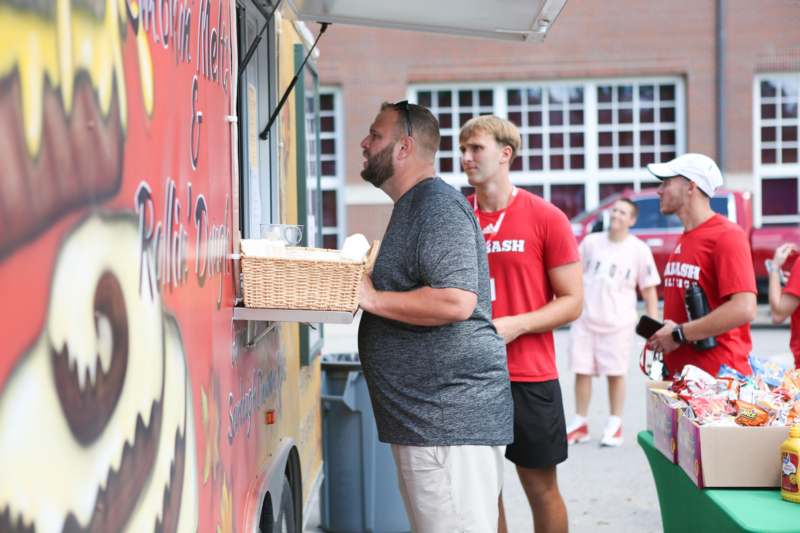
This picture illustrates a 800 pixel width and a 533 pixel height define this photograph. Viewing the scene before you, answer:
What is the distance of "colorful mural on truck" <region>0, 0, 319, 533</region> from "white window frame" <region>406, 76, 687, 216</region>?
60.6 ft

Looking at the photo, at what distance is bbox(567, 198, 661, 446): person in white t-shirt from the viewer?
748 cm

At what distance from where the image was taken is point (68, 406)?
1.36m

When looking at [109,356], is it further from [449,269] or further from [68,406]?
[449,269]

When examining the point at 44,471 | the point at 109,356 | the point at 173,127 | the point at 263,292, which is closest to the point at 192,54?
the point at 173,127

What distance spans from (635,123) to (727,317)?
17.5 metres

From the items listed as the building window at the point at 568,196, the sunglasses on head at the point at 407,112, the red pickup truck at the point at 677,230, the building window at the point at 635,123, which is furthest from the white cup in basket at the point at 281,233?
the building window at the point at 635,123

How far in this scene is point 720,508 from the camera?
2893mm

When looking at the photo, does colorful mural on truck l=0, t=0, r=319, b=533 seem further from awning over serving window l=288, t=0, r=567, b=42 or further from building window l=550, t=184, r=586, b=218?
building window l=550, t=184, r=586, b=218

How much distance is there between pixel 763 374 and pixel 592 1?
18.3 m

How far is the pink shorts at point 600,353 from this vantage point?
7438mm

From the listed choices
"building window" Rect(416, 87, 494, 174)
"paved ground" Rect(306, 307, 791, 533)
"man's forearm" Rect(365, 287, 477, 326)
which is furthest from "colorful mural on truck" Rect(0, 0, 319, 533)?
"building window" Rect(416, 87, 494, 174)

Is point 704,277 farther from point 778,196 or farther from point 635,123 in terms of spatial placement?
point 778,196

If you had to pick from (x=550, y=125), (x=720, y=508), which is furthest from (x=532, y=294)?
(x=550, y=125)

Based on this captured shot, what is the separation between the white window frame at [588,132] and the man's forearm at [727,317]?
1674cm
